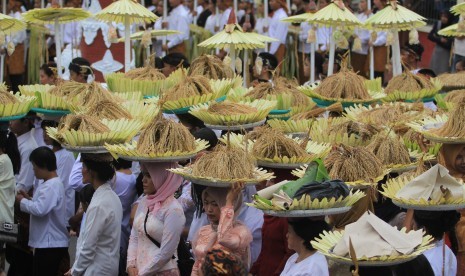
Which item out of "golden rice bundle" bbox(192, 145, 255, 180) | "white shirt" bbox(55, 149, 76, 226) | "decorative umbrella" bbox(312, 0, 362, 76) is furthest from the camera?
"decorative umbrella" bbox(312, 0, 362, 76)

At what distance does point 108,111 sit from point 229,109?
912 millimetres

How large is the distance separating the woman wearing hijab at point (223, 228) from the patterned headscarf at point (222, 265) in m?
1.25

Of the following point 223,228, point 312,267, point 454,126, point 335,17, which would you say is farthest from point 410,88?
point 312,267

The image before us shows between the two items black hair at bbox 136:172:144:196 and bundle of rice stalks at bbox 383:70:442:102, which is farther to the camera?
bundle of rice stalks at bbox 383:70:442:102

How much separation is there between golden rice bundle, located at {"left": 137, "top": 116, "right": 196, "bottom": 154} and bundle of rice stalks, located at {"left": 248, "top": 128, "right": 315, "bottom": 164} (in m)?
0.44

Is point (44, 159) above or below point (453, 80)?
below

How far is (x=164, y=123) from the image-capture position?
6.89 m

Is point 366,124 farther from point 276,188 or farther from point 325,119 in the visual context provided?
point 276,188

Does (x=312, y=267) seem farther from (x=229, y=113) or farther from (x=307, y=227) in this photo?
(x=229, y=113)

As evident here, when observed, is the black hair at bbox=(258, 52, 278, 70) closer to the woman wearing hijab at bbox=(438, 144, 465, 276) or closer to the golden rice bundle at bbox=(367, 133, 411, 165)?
the golden rice bundle at bbox=(367, 133, 411, 165)

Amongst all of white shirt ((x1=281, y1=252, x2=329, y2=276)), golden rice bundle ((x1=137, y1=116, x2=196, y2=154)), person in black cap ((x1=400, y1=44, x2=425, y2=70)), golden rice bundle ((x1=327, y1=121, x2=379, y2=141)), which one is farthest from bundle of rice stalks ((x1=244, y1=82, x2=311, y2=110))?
white shirt ((x1=281, y1=252, x2=329, y2=276))

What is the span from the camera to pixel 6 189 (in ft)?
26.0

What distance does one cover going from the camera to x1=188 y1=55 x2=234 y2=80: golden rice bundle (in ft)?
31.7

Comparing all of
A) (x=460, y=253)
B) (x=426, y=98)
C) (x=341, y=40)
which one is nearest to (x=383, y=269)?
(x=460, y=253)
